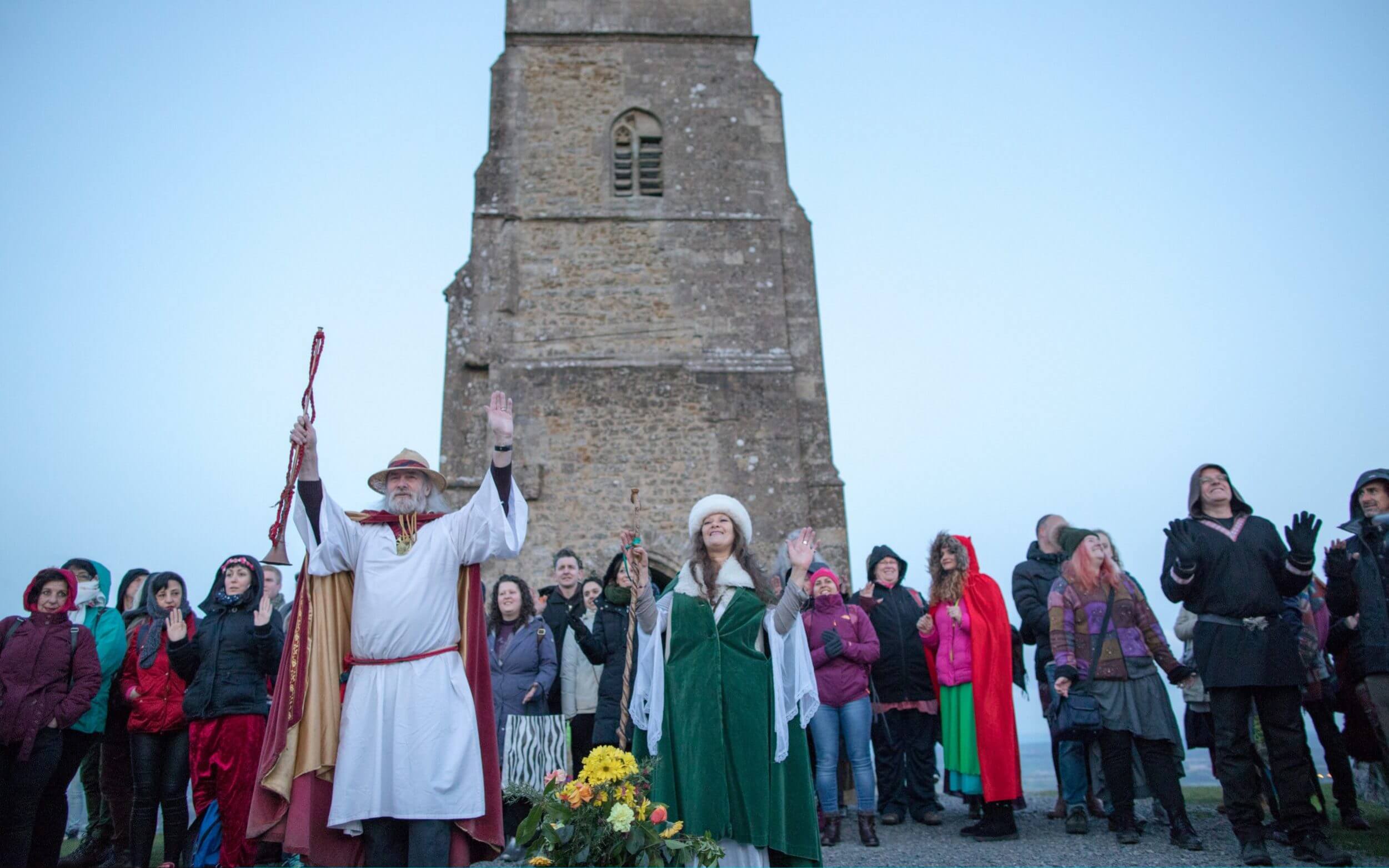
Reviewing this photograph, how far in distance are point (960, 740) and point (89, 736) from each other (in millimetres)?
5179

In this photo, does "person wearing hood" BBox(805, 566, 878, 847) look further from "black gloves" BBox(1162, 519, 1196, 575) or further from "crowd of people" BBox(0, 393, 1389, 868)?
"black gloves" BBox(1162, 519, 1196, 575)

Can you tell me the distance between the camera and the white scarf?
18.6 ft

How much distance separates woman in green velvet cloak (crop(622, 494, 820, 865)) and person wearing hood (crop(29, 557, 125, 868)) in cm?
325

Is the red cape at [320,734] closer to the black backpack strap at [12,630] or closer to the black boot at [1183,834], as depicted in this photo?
the black backpack strap at [12,630]

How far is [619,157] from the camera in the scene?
1388 centimetres

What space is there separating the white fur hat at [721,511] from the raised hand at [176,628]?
116 inches

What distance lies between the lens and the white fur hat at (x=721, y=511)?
4656 millimetres

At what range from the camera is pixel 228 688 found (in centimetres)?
532

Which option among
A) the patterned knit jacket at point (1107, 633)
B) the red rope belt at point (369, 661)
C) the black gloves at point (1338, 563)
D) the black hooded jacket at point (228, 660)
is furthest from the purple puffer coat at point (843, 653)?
the black hooded jacket at point (228, 660)

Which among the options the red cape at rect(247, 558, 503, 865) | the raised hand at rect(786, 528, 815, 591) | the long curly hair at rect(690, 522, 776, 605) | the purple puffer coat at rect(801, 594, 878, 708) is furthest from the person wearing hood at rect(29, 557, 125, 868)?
the purple puffer coat at rect(801, 594, 878, 708)

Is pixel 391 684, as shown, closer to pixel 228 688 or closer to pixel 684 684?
pixel 684 684

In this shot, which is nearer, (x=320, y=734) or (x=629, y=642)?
(x=320, y=734)

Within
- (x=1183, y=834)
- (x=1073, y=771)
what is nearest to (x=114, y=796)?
(x=1073, y=771)

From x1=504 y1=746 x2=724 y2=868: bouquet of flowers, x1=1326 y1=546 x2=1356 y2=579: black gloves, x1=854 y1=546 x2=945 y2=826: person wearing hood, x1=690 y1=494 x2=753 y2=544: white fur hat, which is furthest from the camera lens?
x1=854 y1=546 x2=945 y2=826: person wearing hood
